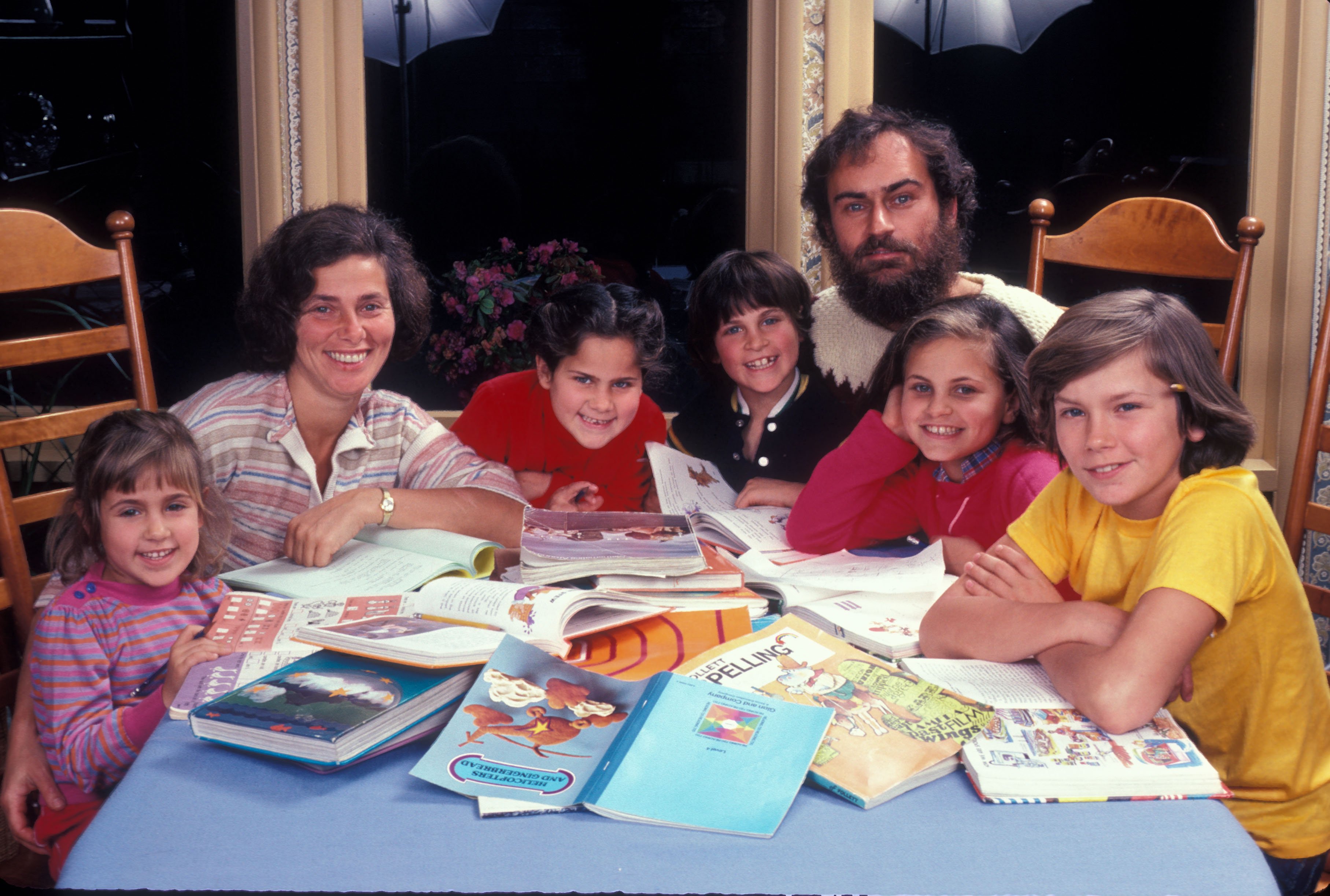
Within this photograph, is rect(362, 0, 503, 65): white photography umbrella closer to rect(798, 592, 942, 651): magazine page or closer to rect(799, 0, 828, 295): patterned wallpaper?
rect(799, 0, 828, 295): patterned wallpaper

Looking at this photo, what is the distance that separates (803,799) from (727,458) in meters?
1.15

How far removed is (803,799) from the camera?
810 millimetres

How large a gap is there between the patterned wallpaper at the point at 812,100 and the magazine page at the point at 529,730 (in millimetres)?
1457

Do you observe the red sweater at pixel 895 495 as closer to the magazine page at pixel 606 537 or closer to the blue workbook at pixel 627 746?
the magazine page at pixel 606 537

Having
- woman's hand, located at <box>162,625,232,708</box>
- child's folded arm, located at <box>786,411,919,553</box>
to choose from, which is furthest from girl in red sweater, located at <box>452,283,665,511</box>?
woman's hand, located at <box>162,625,232,708</box>

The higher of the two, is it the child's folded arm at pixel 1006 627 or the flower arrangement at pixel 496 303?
the flower arrangement at pixel 496 303

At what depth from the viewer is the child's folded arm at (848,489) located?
154 cm

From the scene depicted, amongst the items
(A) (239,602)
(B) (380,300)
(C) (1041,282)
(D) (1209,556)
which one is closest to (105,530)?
(A) (239,602)

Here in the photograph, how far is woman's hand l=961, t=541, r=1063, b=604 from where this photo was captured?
1163 millimetres

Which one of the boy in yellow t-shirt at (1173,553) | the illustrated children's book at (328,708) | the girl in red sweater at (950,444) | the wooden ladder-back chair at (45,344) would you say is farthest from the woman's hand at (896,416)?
the wooden ladder-back chair at (45,344)

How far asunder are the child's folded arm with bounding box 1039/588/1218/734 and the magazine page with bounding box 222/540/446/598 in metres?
0.81

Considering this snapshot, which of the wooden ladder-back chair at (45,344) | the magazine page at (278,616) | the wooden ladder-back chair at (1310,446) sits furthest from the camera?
the wooden ladder-back chair at (1310,446)

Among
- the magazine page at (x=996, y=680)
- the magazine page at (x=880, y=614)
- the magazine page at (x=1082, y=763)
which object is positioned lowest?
the magazine page at (x=1082, y=763)

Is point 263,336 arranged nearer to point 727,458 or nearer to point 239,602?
point 239,602
